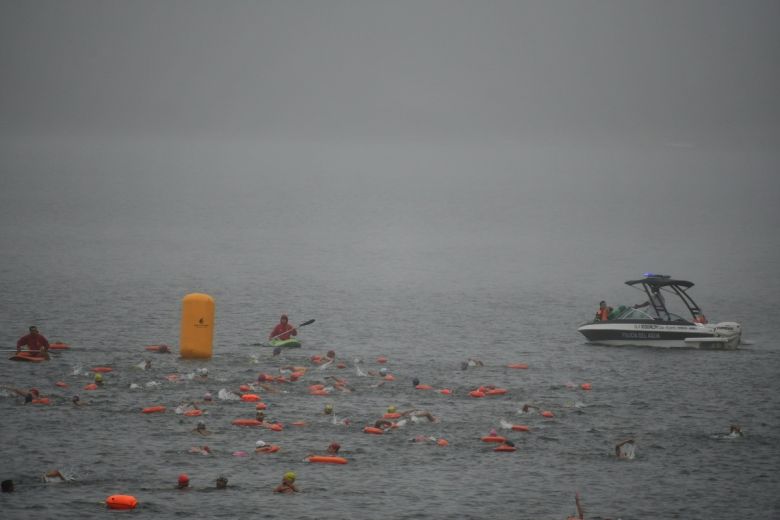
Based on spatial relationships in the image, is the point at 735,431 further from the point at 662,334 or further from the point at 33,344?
the point at 33,344

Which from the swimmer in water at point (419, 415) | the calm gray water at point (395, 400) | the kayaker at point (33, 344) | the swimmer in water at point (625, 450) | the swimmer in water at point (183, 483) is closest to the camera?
the swimmer in water at point (183, 483)

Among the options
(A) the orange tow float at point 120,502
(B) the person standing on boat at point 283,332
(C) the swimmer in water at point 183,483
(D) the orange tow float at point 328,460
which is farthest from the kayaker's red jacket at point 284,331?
(A) the orange tow float at point 120,502

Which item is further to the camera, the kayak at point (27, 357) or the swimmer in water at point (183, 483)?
the kayak at point (27, 357)

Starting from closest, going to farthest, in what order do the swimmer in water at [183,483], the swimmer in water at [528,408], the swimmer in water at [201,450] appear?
the swimmer in water at [183,483] < the swimmer in water at [201,450] < the swimmer in water at [528,408]

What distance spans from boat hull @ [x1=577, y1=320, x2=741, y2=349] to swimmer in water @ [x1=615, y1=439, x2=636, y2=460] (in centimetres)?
2084

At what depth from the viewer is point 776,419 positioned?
39250 mm

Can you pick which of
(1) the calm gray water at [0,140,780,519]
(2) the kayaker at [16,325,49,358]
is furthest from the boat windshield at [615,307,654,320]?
(2) the kayaker at [16,325,49,358]

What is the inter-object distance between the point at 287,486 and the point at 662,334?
29192mm

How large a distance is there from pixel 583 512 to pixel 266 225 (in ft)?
465

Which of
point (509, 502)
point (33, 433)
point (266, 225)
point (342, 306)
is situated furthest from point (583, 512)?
point (266, 225)

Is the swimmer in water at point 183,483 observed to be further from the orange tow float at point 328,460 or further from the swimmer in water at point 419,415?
the swimmer in water at point 419,415

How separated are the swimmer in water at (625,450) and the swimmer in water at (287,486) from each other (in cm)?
1008

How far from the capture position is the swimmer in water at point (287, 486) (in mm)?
28703

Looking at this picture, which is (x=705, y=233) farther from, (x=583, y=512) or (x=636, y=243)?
(x=583, y=512)
